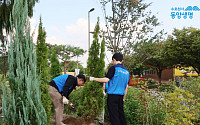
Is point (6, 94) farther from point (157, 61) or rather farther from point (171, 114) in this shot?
point (157, 61)

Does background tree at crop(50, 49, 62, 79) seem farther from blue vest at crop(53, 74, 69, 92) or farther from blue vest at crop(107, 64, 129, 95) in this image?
blue vest at crop(107, 64, 129, 95)

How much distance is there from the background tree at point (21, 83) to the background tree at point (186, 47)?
62.2 feet

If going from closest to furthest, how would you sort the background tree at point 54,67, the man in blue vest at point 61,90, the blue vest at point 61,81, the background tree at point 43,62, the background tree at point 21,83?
the background tree at point 21,83 < the background tree at point 43,62 < the man in blue vest at point 61,90 < the blue vest at point 61,81 < the background tree at point 54,67

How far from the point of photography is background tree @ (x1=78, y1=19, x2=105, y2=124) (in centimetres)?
432

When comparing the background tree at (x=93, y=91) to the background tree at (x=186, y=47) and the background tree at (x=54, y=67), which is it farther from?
the background tree at (x=186, y=47)

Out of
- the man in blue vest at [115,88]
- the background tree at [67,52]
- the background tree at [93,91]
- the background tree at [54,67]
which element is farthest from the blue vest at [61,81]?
the background tree at [67,52]

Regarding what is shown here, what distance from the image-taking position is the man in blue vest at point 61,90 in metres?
3.99

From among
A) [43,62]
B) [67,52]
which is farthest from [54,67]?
[67,52]

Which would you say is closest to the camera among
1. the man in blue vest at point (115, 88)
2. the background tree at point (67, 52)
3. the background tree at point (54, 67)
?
the man in blue vest at point (115, 88)

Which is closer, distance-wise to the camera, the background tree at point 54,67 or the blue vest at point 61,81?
the blue vest at point 61,81

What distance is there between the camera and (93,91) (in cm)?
432

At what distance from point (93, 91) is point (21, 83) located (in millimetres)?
2466

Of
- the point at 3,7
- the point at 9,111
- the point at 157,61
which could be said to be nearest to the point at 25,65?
the point at 9,111

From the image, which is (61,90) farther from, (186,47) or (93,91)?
(186,47)
